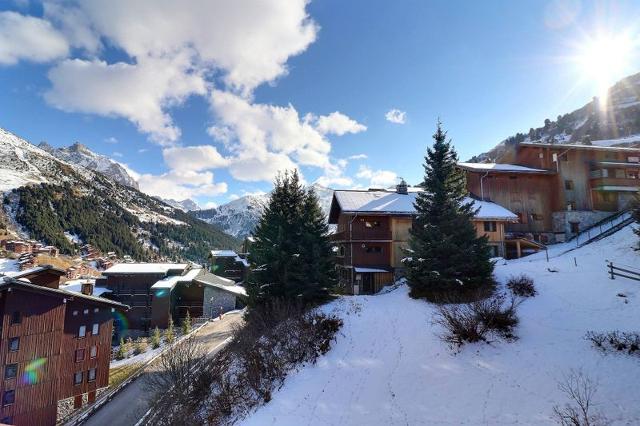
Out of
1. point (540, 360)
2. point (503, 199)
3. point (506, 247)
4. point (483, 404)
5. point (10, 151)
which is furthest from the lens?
point (10, 151)

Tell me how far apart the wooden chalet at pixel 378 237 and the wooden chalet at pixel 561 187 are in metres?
7.46

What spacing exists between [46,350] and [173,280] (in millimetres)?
27060

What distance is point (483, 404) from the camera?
43.4ft

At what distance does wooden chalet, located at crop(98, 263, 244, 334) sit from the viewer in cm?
A: 5247

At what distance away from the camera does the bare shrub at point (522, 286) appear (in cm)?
2197

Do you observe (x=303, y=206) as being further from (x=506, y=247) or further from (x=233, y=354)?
(x=506, y=247)

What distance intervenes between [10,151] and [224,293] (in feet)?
740

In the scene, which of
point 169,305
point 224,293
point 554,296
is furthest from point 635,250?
point 169,305

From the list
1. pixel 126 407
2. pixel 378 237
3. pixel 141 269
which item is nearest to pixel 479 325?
pixel 378 237

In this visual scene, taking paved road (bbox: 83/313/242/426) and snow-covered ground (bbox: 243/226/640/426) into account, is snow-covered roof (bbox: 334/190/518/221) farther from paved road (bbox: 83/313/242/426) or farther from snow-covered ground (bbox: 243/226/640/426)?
paved road (bbox: 83/313/242/426)

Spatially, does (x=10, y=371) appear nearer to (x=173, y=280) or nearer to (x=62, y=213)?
(x=173, y=280)

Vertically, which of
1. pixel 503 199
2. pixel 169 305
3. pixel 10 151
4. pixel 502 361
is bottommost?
pixel 169 305

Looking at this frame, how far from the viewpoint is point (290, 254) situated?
26.0 metres

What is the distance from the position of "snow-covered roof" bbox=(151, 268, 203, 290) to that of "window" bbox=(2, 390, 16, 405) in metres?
26.5
